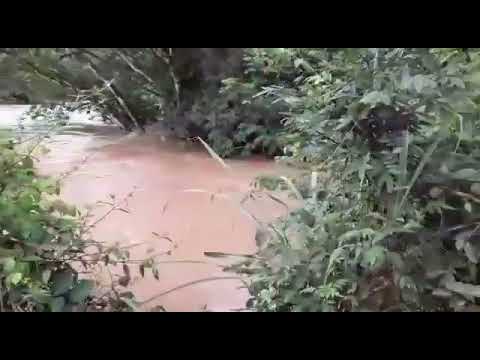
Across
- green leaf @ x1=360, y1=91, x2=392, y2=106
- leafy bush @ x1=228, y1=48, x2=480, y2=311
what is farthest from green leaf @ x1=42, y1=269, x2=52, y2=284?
green leaf @ x1=360, y1=91, x2=392, y2=106

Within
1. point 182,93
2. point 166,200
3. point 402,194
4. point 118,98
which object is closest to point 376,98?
point 402,194

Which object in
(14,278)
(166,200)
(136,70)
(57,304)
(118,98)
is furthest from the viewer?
(118,98)

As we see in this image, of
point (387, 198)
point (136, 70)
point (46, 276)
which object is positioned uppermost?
point (136, 70)

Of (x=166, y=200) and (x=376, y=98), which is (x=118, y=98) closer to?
(x=166, y=200)

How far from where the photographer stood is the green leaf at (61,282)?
1547 mm

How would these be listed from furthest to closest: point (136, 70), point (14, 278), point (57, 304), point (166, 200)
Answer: point (136, 70) < point (166, 200) < point (57, 304) < point (14, 278)

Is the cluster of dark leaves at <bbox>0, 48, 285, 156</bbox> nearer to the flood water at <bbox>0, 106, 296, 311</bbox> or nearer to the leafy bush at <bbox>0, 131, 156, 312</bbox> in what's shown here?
the flood water at <bbox>0, 106, 296, 311</bbox>

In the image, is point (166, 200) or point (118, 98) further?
point (118, 98)

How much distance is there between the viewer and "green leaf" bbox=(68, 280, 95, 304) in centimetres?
156

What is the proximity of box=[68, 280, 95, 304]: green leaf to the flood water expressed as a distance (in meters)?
0.27

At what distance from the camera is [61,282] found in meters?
1.56

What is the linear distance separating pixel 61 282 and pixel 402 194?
3.33ft
